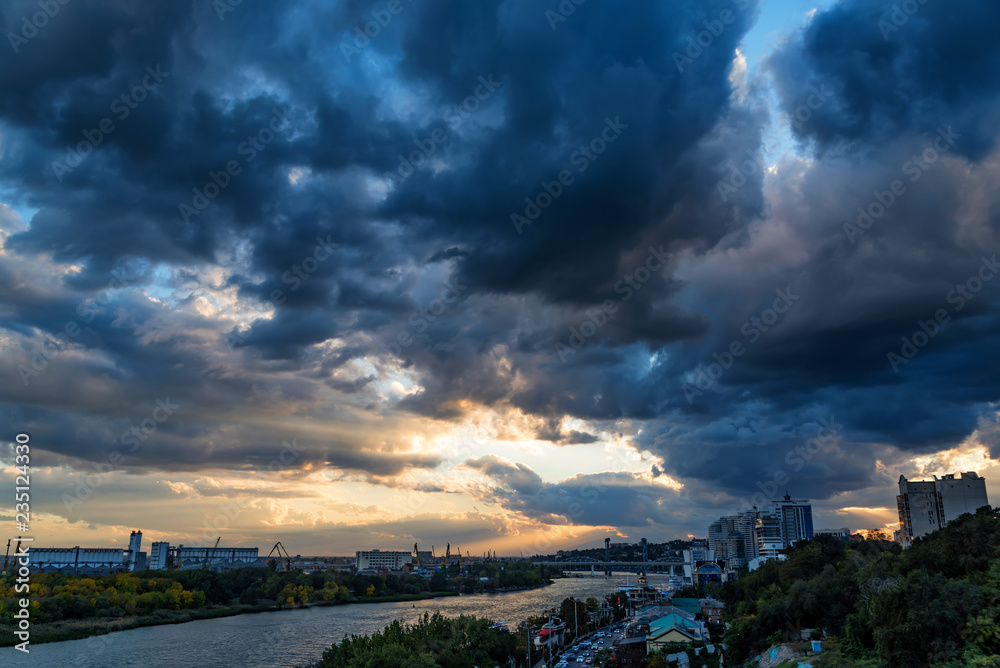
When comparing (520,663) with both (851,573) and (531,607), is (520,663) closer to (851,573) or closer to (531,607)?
(851,573)

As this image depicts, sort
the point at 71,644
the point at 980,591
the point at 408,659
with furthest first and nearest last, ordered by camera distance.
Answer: the point at 71,644
the point at 408,659
the point at 980,591

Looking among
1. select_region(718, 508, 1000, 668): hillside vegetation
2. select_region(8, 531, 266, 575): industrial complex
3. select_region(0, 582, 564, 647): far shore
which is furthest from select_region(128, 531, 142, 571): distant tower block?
select_region(718, 508, 1000, 668): hillside vegetation

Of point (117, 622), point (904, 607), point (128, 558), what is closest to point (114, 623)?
point (117, 622)

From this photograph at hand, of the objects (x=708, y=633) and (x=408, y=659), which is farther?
(x=708, y=633)

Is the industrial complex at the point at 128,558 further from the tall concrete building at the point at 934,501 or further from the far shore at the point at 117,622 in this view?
the tall concrete building at the point at 934,501

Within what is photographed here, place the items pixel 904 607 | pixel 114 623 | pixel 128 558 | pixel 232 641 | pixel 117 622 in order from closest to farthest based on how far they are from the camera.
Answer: pixel 904 607 → pixel 232 641 → pixel 114 623 → pixel 117 622 → pixel 128 558

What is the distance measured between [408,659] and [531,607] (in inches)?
3159

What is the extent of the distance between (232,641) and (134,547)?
119 metres

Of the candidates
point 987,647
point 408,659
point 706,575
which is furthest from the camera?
point 706,575

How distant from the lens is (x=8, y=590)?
2908 inches

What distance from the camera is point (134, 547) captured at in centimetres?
16188

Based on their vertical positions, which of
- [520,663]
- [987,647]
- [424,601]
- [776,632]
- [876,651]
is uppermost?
[987,647]

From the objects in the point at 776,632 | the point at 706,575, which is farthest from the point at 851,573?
the point at 706,575

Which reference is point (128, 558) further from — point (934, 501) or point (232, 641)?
point (934, 501)
